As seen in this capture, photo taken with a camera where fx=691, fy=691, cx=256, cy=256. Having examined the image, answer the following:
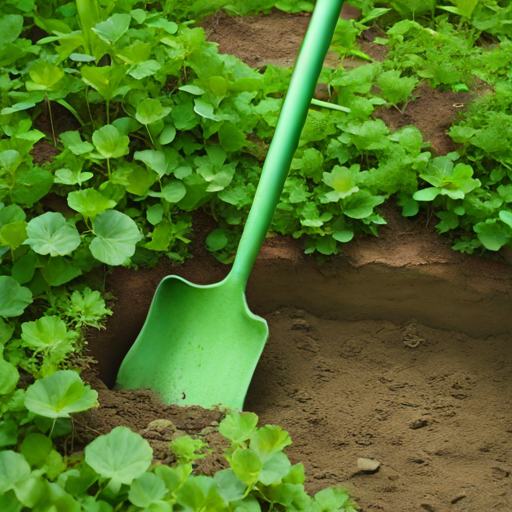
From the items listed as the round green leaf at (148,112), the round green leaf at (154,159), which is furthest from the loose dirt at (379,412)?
the round green leaf at (148,112)

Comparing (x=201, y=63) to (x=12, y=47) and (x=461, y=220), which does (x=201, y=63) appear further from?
(x=461, y=220)

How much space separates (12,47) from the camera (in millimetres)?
1954

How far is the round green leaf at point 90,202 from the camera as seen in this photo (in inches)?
62.6

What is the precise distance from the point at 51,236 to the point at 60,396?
1.36 ft

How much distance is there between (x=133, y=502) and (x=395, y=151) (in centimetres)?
114

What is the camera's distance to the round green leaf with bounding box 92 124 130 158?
1.74 meters

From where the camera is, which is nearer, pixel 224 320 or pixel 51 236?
pixel 51 236

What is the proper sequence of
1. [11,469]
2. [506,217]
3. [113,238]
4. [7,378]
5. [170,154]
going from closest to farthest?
[11,469] < [7,378] < [113,238] < [506,217] < [170,154]

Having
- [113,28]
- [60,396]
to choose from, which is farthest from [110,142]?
[60,396]

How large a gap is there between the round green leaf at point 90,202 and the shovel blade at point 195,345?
241 millimetres

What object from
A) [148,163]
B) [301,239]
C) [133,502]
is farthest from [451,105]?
[133,502]

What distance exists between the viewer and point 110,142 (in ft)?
5.74

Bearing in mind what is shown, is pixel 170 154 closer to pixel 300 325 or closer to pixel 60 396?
pixel 300 325

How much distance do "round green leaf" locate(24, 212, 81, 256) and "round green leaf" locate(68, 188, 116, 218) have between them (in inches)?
2.7
